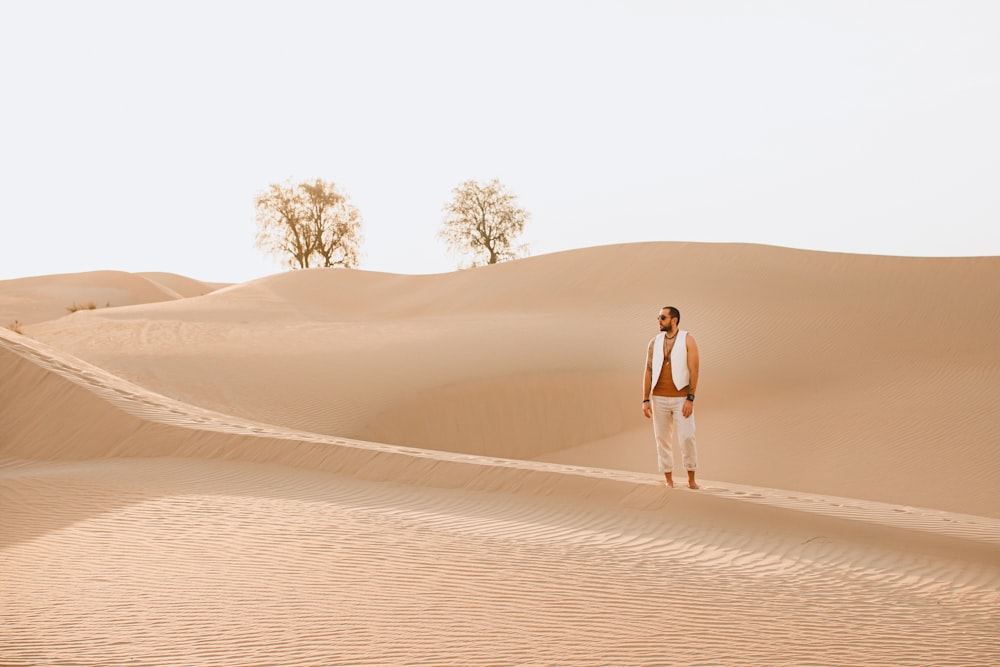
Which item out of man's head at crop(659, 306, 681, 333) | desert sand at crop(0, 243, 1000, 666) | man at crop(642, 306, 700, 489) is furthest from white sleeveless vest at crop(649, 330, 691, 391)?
desert sand at crop(0, 243, 1000, 666)

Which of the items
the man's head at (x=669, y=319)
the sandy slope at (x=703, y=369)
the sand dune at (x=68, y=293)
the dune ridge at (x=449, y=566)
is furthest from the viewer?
the sand dune at (x=68, y=293)

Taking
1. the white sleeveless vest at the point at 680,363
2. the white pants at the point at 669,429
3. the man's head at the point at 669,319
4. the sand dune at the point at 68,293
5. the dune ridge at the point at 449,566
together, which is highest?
the sand dune at the point at 68,293

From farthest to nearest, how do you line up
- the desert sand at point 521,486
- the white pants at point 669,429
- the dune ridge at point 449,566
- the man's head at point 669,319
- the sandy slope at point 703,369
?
the sandy slope at point 703,369, the man's head at point 669,319, the white pants at point 669,429, the desert sand at point 521,486, the dune ridge at point 449,566

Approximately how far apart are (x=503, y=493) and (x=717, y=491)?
92.3 inches

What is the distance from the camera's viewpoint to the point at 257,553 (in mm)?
5922

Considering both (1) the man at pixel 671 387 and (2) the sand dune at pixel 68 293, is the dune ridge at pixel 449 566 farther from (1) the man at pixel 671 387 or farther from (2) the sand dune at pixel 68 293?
(2) the sand dune at pixel 68 293

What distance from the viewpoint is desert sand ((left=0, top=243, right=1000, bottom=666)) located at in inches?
183

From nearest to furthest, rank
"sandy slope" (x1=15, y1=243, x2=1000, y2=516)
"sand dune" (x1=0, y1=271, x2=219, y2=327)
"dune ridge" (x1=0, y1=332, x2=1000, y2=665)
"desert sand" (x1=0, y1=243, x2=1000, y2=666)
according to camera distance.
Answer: "dune ridge" (x1=0, y1=332, x2=1000, y2=665), "desert sand" (x1=0, y1=243, x2=1000, y2=666), "sandy slope" (x1=15, y1=243, x2=1000, y2=516), "sand dune" (x1=0, y1=271, x2=219, y2=327)

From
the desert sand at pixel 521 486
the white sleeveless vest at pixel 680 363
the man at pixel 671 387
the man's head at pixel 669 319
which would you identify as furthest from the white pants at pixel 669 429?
the man's head at pixel 669 319

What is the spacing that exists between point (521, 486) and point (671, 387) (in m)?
2.01

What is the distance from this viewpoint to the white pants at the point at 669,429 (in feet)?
29.3

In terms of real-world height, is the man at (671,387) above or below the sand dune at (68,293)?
below

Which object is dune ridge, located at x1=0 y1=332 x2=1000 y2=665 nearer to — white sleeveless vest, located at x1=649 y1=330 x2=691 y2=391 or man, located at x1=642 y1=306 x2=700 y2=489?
man, located at x1=642 y1=306 x2=700 y2=489

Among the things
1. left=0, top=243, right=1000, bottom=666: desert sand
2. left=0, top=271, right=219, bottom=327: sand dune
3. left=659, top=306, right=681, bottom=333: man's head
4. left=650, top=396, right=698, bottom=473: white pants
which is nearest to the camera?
left=0, top=243, right=1000, bottom=666: desert sand
